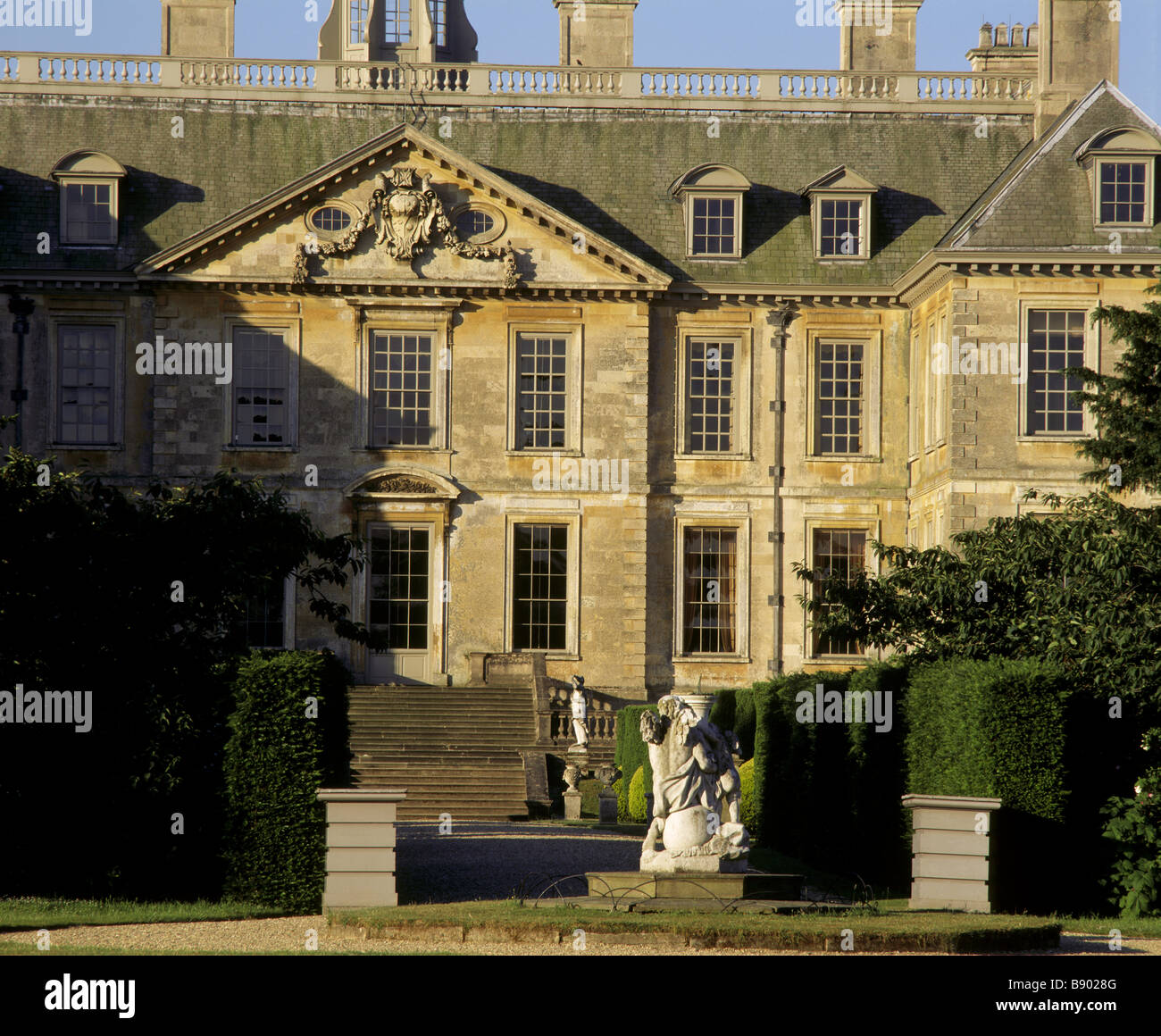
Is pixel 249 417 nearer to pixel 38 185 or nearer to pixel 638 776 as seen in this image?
pixel 38 185

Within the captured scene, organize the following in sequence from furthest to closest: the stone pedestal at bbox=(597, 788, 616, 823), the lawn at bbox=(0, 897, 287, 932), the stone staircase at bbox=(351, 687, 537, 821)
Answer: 1. the stone staircase at bbox=(351, 687, 537, 821)
2. the stone pedestal at bbox=(597, 788, 616, 823)
3. the lawn at bbox=(0, 897, 287, 932)

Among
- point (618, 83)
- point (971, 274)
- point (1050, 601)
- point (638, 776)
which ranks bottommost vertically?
point (638, 776)

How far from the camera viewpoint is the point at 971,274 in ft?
112

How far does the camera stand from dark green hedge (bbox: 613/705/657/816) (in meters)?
29.6

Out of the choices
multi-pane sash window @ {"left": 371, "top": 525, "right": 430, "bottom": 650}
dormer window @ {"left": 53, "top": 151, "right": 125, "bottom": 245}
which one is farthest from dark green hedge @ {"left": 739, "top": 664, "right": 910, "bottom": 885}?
dormer window @ {"left": 53, "top": 151, "right": 125, "bottom": 245}

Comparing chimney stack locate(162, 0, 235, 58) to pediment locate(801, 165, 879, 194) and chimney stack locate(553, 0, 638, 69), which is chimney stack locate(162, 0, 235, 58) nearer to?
chimney stack locate(553, 0, 638, 69)

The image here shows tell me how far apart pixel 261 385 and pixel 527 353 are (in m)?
5.41

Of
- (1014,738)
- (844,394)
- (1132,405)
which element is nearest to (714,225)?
(844,394)

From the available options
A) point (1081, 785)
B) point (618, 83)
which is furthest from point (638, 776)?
point (618, 83)

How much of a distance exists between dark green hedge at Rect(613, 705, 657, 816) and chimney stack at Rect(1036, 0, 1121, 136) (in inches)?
635

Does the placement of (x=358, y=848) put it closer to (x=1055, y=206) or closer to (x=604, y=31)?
(x=1055, y=206)

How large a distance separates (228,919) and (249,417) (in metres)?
20.5

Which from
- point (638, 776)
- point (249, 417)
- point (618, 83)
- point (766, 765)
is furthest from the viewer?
point (618, 83)

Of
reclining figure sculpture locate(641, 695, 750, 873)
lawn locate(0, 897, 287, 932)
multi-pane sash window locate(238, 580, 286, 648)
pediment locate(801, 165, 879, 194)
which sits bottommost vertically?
lawn locate(0, 897, 287, 932)
